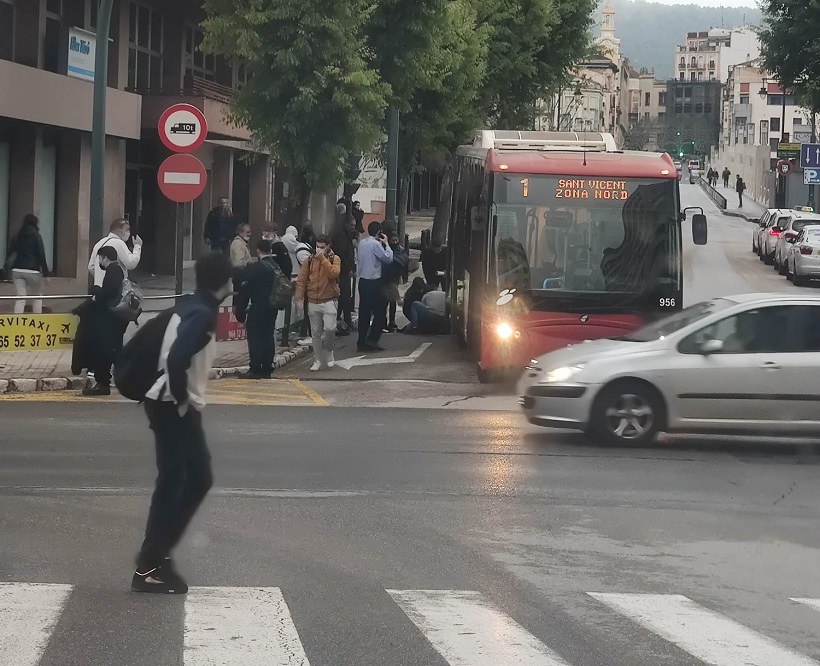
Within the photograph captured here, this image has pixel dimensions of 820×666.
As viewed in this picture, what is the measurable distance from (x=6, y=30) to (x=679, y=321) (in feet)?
53.7

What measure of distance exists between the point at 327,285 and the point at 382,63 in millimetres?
11431

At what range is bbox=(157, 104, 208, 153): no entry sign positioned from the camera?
17.3 m

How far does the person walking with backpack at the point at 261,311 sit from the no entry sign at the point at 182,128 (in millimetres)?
1689

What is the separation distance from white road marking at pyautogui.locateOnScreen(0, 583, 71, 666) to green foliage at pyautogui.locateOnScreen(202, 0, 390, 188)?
19423mm

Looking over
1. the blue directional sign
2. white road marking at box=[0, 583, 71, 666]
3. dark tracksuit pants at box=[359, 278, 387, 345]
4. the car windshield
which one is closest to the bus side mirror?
the car windshield

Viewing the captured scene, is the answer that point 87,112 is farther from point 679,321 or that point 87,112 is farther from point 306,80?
point 679,321

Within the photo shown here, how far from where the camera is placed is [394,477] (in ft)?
35.9

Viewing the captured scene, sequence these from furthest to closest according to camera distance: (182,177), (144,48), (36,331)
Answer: (144,48) < (182,177) < (36,331)

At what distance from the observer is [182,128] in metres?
17.4

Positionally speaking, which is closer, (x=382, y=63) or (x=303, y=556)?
(x=303, y=556)

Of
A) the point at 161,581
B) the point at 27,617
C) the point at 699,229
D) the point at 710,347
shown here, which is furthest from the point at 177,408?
the point at 699,229

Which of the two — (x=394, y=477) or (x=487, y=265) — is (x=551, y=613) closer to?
(x=394, y=477)

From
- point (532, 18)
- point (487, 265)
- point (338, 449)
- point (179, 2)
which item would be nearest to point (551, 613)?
point (338, 449)

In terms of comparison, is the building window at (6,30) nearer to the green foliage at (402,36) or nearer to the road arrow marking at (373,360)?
the green foliage at (402,36)
